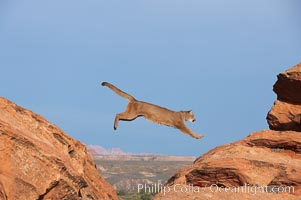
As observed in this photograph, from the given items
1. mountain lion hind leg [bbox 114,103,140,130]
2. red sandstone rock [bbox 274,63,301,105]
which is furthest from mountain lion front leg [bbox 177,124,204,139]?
red sandstone rock [bbox 274,63,301,105]

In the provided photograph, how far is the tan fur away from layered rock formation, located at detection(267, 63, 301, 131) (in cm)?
412

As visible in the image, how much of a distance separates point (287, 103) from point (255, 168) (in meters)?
5.09

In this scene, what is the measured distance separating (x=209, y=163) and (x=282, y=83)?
5.27 meters

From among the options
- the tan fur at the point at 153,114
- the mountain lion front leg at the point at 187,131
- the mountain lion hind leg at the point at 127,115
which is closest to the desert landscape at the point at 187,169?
the mountain lion front leg at the point at 187,131

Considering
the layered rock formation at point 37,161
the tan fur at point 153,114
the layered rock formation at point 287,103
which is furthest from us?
the tan fur at point 153,114

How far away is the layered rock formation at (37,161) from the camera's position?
10.8 metres

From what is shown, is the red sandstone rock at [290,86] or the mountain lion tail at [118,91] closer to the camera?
the red sandstone rock at [290,86]

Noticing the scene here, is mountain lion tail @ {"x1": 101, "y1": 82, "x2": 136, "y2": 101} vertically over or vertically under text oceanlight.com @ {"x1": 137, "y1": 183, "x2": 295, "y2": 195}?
over

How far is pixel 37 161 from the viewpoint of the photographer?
36.6ft

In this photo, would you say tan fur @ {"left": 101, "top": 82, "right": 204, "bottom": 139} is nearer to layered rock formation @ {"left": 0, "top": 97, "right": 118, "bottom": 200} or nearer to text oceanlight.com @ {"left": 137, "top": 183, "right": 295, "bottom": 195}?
text oceanlight.com @ {"left": 137, "top": 183, "right": 295, "bottom": 195}

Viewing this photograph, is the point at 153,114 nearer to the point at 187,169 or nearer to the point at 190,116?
the point at 190,116

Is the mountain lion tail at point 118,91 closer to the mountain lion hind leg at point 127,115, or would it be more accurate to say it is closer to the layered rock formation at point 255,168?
the mountain lion hind leg at point 127,115

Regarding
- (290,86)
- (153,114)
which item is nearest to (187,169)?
(290,86)

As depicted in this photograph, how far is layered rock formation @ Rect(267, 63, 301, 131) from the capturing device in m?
18.7
